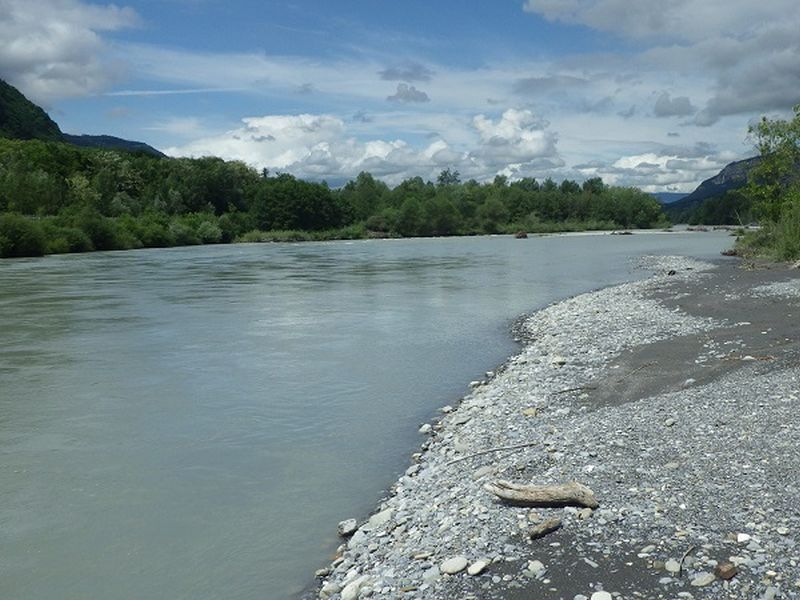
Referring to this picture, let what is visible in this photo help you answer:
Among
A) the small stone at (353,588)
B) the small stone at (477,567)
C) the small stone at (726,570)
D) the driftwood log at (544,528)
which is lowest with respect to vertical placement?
the small stone at (353,588)

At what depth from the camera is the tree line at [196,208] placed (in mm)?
94000

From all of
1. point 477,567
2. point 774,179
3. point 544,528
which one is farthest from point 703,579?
point 774,179

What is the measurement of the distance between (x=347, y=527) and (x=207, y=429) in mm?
5392

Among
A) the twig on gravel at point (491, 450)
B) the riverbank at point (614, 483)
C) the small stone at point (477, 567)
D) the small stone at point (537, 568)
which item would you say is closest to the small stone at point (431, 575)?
the riverbank at point (614, 483)

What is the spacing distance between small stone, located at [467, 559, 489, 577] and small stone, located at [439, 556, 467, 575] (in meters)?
0.08

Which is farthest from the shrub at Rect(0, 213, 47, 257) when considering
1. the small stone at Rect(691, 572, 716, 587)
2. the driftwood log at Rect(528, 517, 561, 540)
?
the small stone at Rect(691, 572, 716, 587)

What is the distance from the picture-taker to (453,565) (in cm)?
694

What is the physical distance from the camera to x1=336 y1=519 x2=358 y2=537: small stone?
29.2ft

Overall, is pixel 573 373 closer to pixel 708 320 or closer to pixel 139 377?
pixel 708 320

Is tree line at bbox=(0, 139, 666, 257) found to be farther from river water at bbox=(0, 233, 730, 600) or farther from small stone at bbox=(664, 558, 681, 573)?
small stone at bbox=(664, 558, 681, 573)

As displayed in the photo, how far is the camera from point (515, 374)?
54.0 feet

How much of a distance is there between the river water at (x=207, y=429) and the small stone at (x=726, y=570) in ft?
13.5

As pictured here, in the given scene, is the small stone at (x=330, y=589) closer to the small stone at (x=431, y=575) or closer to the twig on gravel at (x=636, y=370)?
the small stone at (x=431, y=575)

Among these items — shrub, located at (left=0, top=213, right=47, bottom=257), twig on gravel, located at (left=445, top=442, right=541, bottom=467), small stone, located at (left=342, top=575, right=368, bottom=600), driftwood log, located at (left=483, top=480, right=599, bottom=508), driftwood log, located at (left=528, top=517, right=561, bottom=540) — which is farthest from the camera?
shrub, located at (left=0, top=213, right=47, bottom=257)
